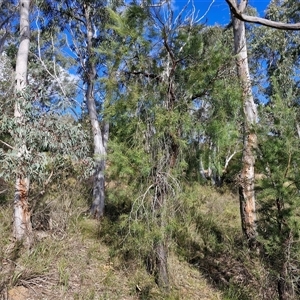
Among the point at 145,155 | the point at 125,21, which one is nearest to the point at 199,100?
the point at 145,155

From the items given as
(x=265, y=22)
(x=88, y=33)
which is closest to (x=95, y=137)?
(x=88, y=33)

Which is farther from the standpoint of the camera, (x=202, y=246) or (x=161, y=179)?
(x=202, y=246)

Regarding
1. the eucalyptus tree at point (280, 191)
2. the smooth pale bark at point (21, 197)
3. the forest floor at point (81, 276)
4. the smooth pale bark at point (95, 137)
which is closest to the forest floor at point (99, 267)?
the forest floor at point (81, 276)

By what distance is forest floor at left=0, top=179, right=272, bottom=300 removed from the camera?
402 centimetres

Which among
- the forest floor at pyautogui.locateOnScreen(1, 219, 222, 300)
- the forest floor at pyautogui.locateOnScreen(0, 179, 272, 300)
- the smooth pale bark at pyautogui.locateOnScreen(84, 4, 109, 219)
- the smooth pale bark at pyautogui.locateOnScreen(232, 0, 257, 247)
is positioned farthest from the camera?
the smooth pale bark at pyautogui.locateOnScreen(84, 4, 109, 219)

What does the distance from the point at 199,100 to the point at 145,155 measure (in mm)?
1143

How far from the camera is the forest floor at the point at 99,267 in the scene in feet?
13.2

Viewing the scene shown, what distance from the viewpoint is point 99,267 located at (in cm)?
482

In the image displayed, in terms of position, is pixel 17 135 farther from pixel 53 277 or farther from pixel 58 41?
pixel 58 41

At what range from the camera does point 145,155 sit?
13.5 ft

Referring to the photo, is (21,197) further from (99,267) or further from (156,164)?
(156,164)

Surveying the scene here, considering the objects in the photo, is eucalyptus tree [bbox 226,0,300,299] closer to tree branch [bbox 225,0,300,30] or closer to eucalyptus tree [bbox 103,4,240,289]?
eucalyptus tree [bbox 103,4,240,289]

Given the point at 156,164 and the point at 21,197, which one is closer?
the point at 156,164

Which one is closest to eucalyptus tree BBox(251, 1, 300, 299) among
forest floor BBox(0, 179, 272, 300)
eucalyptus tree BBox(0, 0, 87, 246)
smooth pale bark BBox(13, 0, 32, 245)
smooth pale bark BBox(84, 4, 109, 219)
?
forest floor BBox(0, 179, 272, 300)
